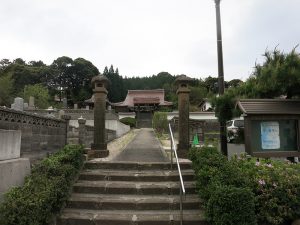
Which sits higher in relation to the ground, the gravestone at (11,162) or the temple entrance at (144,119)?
the temple entrance at (144,119)

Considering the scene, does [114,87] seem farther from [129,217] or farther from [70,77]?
[129,217]

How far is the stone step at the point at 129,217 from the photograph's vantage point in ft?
Result: 17.4

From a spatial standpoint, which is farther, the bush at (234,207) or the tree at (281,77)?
the tree at (281,77)

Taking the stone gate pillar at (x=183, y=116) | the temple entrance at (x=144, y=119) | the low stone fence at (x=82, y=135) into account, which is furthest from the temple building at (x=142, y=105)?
the stone gate pillar at (x=183, y=116)

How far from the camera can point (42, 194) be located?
4957mm

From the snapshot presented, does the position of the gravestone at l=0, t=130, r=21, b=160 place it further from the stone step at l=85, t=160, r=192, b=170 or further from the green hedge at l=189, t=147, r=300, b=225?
the green hedge at l=189, t=147, r=300, b=225

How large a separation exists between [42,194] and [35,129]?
2734 millimetres

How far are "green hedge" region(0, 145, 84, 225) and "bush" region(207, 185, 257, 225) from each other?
288 cm

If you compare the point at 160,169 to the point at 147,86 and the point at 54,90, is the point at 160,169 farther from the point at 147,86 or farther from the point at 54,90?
the point at 147,86

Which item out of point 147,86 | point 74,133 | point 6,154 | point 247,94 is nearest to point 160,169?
point 6,154

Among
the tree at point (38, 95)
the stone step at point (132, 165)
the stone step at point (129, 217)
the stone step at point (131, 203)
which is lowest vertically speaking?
the stone step at point (129, 217)

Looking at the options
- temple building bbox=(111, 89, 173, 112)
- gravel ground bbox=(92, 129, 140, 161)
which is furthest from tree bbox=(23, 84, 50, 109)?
gravel ground bbox=(92, 129, 140, 161)

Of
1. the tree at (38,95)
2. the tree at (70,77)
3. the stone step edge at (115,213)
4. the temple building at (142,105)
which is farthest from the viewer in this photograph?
the tree at (70,77)

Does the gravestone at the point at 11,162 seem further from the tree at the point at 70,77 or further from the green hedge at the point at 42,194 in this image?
the tree at the point at 70,77
